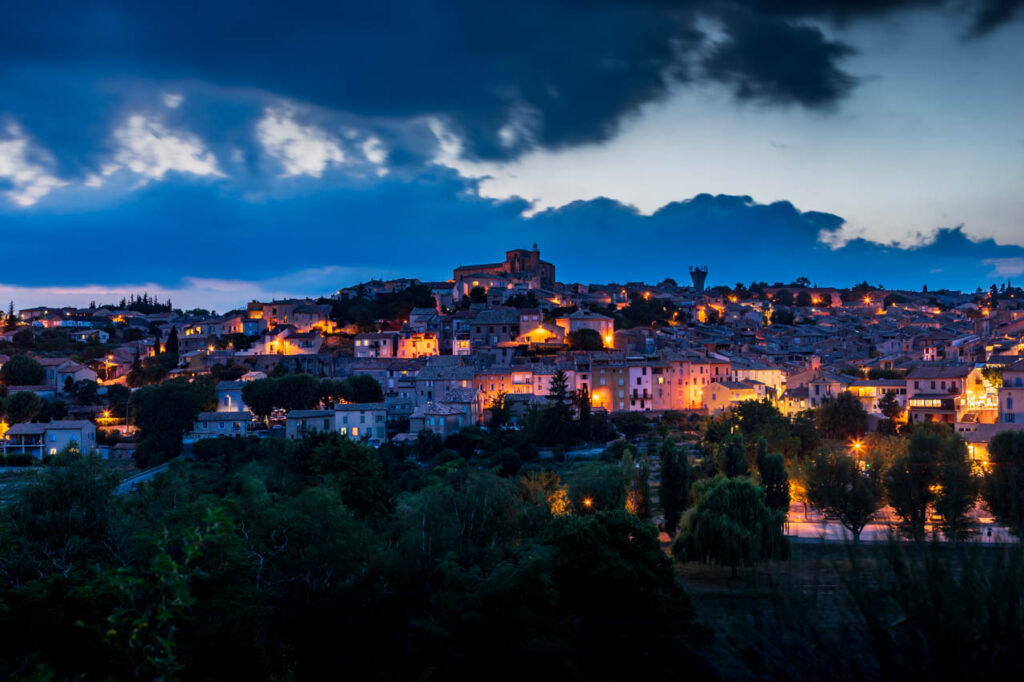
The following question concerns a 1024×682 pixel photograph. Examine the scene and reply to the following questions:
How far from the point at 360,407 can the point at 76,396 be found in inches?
808

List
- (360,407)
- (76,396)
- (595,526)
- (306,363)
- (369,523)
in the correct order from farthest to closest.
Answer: (306,363) → (76,396) → (360,407) → (369,523) → (595,526)

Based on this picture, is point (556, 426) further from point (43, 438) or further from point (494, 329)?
point (43, 438)

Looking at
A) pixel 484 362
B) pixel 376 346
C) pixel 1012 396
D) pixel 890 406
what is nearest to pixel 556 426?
pixel 484 362

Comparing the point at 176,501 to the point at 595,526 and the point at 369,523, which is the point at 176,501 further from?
the point at 595,526

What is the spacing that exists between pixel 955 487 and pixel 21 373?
48.0 metres

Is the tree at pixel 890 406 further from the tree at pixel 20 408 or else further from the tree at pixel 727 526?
the tree at pixel 20 408

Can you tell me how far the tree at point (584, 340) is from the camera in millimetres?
47406

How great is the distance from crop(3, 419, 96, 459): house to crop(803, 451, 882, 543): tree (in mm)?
31507

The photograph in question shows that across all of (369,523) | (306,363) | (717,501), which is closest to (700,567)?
(717,501)

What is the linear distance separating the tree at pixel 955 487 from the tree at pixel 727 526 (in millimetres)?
4238

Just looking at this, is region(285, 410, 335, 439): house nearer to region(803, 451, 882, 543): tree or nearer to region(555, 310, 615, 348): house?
region(555, 310, 615, 348): house

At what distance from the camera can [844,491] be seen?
20547 millimetres

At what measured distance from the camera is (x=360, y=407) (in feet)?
117

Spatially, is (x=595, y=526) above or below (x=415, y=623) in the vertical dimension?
above
